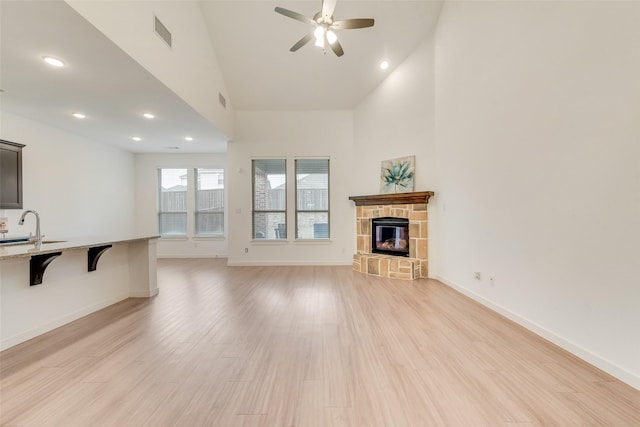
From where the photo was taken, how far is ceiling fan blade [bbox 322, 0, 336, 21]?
2.88m

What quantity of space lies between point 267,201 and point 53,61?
3.97 m

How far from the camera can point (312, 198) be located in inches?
237

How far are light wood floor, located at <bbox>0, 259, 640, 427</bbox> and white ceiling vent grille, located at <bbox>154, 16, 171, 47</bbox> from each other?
11.2ft

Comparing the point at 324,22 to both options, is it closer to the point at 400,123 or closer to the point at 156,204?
the point at 400,123

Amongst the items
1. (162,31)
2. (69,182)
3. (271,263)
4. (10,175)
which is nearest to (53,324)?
(10,175)

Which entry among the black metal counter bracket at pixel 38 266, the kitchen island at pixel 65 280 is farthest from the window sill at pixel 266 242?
the black metal counter bracket at pixel 38 266

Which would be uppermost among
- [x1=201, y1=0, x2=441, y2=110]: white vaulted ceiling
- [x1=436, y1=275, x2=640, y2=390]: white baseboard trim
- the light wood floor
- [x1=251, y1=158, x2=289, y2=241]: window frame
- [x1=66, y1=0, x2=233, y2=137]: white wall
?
[x1=201, y1=0, x2=441, y2=110]: white vaulted ceiling

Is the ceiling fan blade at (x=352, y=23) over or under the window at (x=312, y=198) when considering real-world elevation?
over

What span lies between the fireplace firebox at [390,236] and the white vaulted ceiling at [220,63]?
2.84 m

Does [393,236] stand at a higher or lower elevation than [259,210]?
lower

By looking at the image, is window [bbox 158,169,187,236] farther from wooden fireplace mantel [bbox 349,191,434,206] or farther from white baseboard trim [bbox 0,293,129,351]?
wooden fireplace mantel [bbox 349,191,434,206]

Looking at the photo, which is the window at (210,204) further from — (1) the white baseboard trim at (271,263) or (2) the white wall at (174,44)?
(2) the white wall at (174,44)

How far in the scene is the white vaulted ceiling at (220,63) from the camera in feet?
7.54

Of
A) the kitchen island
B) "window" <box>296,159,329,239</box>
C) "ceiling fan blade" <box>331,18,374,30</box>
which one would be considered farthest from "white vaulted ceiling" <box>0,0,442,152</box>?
the kitchen island
